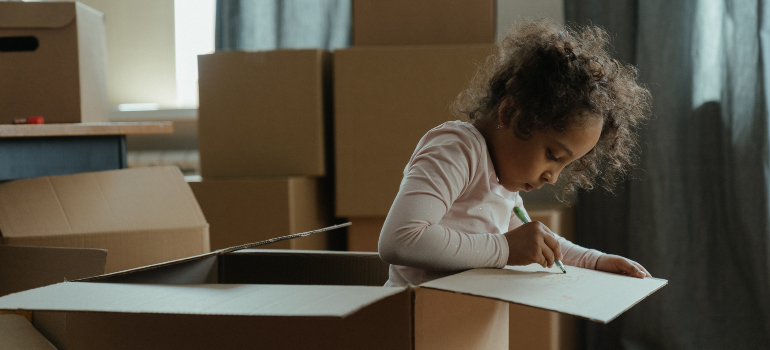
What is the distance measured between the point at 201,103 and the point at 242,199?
0.89 feet

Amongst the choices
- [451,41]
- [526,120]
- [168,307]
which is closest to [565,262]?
[526,120]

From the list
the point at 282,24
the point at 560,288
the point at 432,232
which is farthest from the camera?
the point at 282,24

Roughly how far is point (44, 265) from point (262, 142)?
0.70 m

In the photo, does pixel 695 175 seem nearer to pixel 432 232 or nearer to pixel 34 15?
pixel 432 232

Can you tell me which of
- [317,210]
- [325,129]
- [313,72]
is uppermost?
[313,72]

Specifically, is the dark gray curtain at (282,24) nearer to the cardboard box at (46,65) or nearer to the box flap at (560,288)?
the cardboard box at (46,65)

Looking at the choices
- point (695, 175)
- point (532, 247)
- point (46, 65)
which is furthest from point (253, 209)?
point (695, 175)

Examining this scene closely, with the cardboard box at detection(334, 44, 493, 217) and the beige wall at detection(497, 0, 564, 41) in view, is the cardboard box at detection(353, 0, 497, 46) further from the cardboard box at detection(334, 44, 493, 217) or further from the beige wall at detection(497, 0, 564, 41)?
the beige wall at detection(497, 0, 564, 41)

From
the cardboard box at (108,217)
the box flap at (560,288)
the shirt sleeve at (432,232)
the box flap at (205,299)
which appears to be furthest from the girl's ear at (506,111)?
the cardboard box at (108,217)

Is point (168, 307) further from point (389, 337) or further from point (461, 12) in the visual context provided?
point (461, 12)

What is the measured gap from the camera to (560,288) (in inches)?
23.2

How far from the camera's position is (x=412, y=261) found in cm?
71

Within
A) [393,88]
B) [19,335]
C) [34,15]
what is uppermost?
[34,15]

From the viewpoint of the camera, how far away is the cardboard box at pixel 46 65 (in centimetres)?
130
